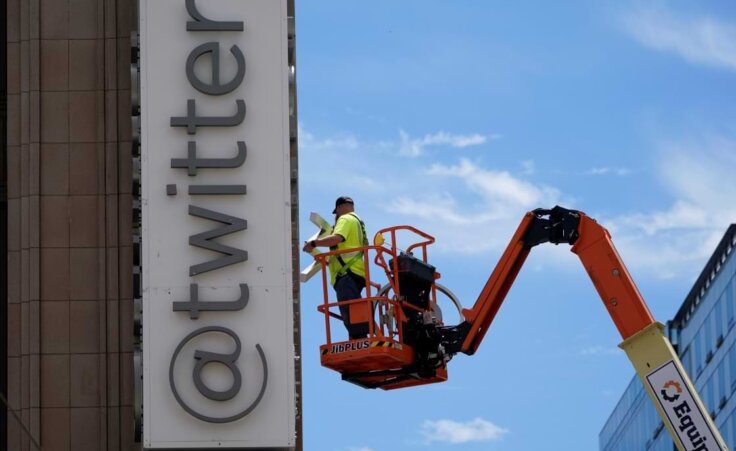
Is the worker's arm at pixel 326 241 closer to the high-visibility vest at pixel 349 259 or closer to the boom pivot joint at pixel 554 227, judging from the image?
the high-visibility vest at pixel 349 259

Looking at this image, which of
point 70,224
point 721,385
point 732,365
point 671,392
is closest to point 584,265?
point 671,392

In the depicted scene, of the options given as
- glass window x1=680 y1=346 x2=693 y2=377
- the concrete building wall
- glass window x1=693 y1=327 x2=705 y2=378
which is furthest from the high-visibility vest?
glass window x1=680 y1=346 x2=693 y2=377

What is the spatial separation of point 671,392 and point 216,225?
24.7 ft

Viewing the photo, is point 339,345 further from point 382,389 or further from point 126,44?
point 126,44

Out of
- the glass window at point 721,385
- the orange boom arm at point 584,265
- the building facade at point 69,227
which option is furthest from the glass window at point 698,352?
the orange boom arm at point 584,265

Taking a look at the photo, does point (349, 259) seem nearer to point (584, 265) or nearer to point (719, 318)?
point (584, 265)

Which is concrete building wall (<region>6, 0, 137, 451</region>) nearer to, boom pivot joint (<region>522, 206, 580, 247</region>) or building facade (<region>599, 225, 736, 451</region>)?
boom pivot joint (<region>522, 206, 580, 247</region>)

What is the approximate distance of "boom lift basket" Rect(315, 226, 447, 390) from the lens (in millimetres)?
25609

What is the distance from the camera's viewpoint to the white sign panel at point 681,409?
2316 centimetres

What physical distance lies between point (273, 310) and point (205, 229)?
5.29 ft

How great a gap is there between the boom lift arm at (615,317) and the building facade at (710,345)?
51.9 metres

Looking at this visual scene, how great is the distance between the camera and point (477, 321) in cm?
2567

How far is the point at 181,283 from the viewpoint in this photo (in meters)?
26.8

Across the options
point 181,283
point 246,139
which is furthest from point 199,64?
point 181,283
